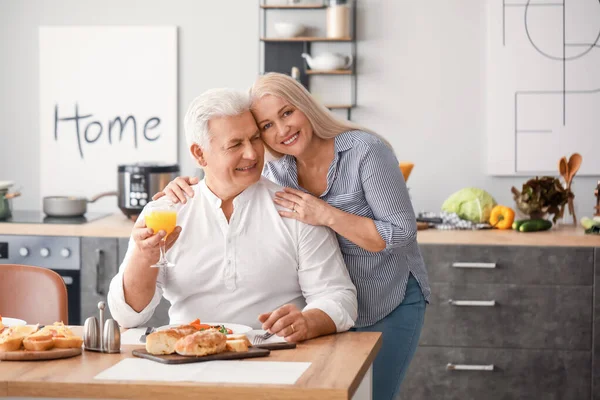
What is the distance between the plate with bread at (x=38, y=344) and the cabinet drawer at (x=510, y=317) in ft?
6.57

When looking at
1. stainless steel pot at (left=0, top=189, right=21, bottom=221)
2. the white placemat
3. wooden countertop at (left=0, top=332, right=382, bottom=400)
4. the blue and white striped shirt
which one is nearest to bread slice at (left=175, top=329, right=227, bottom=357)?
wooden countertop at (left=0, top=332, right=382, bottom=400)

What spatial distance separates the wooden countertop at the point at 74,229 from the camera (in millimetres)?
3789

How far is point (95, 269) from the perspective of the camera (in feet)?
12.5

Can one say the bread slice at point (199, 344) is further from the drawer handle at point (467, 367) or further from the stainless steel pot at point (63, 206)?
the stainless steel pot at point (63, 206)

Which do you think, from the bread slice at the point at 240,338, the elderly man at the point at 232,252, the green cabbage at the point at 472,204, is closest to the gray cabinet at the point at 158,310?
the green cabbage at the point at 472,204

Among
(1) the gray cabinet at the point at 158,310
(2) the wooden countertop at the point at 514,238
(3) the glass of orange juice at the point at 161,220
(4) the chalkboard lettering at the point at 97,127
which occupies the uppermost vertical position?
(4) the chalkboard lettering at the point at 97,127

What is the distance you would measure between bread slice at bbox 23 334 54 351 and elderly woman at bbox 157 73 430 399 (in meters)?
0.60

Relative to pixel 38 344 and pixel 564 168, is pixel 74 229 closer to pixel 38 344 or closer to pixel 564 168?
pixel 38 344

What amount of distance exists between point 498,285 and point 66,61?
7.65 feet

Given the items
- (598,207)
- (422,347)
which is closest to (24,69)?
(422,347)

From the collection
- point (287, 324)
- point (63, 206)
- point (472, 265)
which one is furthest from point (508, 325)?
point (63, 206)

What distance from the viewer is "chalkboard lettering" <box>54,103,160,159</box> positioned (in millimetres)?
4297

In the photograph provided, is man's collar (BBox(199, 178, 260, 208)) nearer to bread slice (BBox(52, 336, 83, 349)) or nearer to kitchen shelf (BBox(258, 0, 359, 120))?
bread slice (BBox(52, 336, 83, 349))

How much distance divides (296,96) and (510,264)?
1617 millimetres
